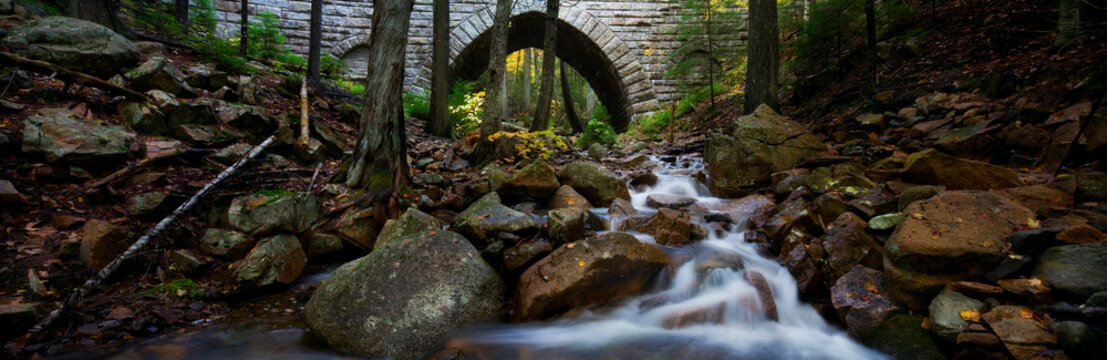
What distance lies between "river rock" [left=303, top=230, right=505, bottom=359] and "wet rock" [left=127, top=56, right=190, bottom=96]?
4.42 m

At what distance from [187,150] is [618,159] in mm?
7139

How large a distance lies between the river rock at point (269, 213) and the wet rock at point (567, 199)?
289 cm

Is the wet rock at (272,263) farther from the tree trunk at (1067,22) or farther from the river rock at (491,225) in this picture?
the tree trunk at (1067,22)

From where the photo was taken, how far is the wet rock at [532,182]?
5.48 metres

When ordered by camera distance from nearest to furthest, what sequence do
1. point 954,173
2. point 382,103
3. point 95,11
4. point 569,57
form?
point 954,173 → point 382,103 → point 95,11 → point 569,57

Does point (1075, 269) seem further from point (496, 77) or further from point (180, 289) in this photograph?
point (496, 77)

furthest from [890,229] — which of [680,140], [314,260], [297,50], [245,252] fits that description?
[297,50]

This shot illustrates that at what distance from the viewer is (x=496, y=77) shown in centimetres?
789

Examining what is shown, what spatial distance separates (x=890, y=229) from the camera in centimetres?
311

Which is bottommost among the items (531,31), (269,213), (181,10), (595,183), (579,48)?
(269,213)

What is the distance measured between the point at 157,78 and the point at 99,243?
3.08 m

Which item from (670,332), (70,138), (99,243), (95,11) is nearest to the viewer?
(670,332)

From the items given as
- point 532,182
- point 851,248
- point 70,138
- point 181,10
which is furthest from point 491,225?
point 181,10

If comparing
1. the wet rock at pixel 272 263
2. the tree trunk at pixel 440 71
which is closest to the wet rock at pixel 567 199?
the wet rock at pixel 272 263
